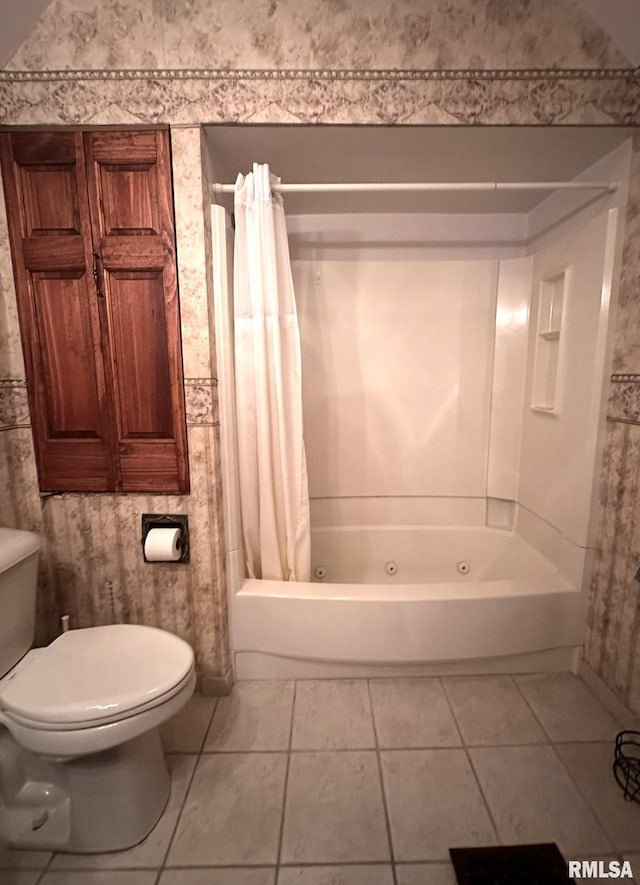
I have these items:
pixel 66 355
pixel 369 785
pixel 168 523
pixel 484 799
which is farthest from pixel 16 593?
pixel 484 799

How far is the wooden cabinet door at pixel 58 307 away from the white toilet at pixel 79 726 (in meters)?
0.33

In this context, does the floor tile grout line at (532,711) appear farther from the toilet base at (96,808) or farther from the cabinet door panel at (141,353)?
the cabinet door panel at (141,353)

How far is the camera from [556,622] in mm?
1531

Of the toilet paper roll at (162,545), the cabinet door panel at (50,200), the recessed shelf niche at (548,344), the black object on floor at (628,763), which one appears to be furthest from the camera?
the recessed shelf niche at (548,344)

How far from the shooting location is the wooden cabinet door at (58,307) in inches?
49.1

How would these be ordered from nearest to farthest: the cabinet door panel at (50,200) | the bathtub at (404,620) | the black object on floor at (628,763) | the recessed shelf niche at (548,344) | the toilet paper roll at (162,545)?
1. the black object on floor at (628,763)
2. the cabinet door panel at (50,200)
3. the toilet paper roll at (162,545)
4. the bathtub at (404,620)
5. the recessed shelf niche at (548,344)

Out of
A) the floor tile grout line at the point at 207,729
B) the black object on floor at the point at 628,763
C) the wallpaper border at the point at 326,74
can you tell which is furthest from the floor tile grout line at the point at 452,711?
the wallpaper border at the point at 326,74

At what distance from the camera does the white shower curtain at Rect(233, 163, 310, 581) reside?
138 cm

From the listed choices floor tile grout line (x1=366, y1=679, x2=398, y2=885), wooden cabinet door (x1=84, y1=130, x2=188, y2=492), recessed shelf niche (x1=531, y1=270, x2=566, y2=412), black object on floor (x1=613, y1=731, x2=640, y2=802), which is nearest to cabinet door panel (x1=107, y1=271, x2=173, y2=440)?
wooden cabinet door (x1=84, y1=130, x2=188, y2=492)

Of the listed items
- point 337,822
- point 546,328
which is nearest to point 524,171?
point 546,328

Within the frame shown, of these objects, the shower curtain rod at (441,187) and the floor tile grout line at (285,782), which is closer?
the floor tile grout line at (285,782)

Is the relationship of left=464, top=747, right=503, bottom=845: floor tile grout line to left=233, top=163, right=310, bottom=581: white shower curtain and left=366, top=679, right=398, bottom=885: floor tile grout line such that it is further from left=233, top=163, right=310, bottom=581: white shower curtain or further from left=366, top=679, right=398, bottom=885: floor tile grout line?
left=233, top=163, right=310, bottom=581: white shower curtain

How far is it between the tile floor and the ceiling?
1919 millimetres

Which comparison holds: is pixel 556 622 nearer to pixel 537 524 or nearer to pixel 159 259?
pixel 537 524
